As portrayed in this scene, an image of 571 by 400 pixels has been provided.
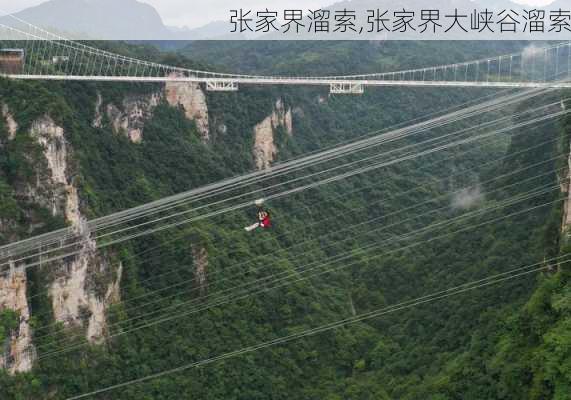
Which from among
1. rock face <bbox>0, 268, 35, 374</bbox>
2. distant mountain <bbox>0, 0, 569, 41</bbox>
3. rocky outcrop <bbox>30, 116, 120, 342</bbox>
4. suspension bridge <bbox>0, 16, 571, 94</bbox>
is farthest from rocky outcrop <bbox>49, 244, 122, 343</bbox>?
distant mountain <bbox>0, 0, 569, 41</bbox>

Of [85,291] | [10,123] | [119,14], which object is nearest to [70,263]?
[85,291]

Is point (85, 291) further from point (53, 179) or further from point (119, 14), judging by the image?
point (119, 14)

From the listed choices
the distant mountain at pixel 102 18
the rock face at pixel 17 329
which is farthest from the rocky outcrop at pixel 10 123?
the distant mountain at pixel 102 18

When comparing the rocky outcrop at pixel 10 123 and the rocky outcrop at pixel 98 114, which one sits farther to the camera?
the rocky outcrop at pixel 98 114

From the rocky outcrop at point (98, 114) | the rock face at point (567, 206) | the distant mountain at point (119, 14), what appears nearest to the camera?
the rock face at point (567, 206)

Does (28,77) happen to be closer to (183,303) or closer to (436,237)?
(183,303)

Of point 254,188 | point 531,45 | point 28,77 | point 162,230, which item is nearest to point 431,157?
point 254,188

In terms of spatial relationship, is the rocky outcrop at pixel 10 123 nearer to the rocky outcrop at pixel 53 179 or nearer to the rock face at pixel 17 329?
the rocky outcrop at pixel 53 179
